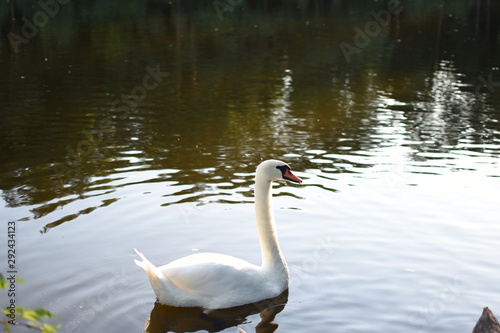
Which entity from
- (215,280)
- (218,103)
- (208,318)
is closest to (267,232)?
(215,280)

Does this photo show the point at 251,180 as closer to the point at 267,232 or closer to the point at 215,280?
the point at 267,232

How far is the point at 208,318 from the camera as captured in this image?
6.83 m

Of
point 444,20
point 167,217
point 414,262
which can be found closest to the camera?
point 414,262

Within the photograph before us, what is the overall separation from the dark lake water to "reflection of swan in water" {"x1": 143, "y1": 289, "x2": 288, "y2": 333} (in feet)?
0.08

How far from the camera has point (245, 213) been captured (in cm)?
970

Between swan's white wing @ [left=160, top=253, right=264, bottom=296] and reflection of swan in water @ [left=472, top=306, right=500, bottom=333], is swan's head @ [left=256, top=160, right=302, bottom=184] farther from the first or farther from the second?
reflection of swan in water @ [left=472, top=306, right=500, bottom=333]

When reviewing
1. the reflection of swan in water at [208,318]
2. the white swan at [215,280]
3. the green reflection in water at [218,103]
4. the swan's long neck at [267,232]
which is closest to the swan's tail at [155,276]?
the white swan at [215,280]

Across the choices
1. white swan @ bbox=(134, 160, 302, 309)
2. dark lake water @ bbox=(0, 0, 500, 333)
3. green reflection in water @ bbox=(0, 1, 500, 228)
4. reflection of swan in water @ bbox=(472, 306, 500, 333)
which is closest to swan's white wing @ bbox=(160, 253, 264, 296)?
white swan @ bbox=(134, 160, 302, 309)

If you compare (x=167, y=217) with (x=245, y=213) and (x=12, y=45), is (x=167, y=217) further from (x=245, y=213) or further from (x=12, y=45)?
(x=12, y=45)

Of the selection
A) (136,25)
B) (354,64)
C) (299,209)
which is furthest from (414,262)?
(136,25)

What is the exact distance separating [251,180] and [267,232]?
3902mm

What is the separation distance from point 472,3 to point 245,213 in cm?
4917

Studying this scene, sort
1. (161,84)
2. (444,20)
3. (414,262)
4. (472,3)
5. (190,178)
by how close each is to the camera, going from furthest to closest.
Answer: (472,3) < (444,20) < (161,84) < (190,178) < (414,262)

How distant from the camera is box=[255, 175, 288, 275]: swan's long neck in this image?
7.25 m
